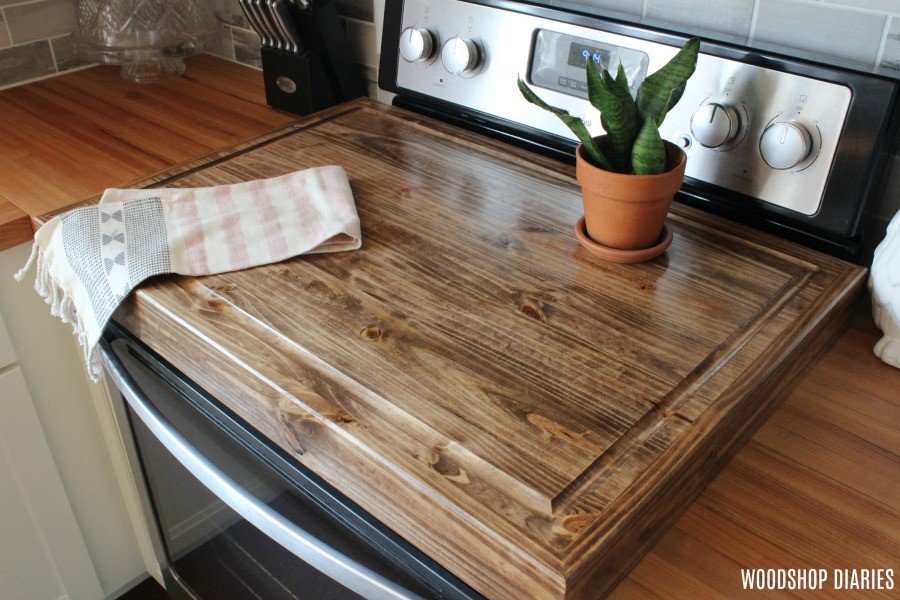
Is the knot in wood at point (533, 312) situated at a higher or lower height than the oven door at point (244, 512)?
higher

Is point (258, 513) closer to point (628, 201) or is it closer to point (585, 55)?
point (628, 201)

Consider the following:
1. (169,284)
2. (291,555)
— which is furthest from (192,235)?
(291,555)

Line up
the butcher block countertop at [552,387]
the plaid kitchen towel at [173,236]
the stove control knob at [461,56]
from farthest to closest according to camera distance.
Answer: the stove control knob at [461,56] → the plaid kitchen towel at [173,236] → the butcher block countertop at [552,387]

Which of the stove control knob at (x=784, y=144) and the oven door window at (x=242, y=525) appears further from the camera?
the stove control knob at (x=784, y=144)

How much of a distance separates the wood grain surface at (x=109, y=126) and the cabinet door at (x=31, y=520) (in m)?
0.27

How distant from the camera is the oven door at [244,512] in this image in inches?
25.9

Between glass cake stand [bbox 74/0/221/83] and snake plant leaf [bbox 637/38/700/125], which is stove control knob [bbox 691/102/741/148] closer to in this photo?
snake plant leaf [bbox 637/38/700/125]

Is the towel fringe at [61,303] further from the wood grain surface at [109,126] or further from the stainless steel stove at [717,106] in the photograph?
the stainless steel stove at [717,106]

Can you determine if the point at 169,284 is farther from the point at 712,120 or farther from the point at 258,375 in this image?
the point at 712,120

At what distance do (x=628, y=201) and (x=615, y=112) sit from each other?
88 millimetres

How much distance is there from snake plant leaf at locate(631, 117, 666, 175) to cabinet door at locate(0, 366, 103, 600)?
89 centimetres

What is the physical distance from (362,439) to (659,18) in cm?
67

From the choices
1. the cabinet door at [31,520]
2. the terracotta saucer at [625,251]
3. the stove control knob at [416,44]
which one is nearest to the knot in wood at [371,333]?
the terracotta saucer at [625,251]

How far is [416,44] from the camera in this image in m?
1.10
